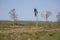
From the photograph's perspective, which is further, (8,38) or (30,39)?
(8,38)

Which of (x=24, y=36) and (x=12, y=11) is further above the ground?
(x=12, y=11)

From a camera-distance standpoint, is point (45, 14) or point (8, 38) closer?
point (8, 38)

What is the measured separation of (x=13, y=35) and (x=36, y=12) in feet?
107

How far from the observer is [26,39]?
2530cm

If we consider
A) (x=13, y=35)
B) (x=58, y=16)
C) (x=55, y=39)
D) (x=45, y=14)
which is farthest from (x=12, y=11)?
Result: (x=55, y=39)

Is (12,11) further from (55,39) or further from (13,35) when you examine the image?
(55,39)

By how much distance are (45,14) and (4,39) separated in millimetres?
50562

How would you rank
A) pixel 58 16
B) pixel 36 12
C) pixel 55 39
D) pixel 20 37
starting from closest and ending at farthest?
1. pixel 55 39
2. pixel 20 37
3. pixel 36 12
4. pixel 58 16

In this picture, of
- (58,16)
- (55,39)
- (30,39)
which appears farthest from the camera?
(58,16)

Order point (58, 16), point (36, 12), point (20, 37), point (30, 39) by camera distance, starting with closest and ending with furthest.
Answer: point (30, 39) → point (20, 37) → point (36, 12) → point (58, 16)

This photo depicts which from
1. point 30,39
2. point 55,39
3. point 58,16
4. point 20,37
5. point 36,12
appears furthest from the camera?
point 58,16

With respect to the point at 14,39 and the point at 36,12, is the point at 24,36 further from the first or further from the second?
the point at 36,12

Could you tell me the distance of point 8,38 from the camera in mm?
26953

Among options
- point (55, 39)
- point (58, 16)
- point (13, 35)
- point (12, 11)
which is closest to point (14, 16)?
point (12, 11)
